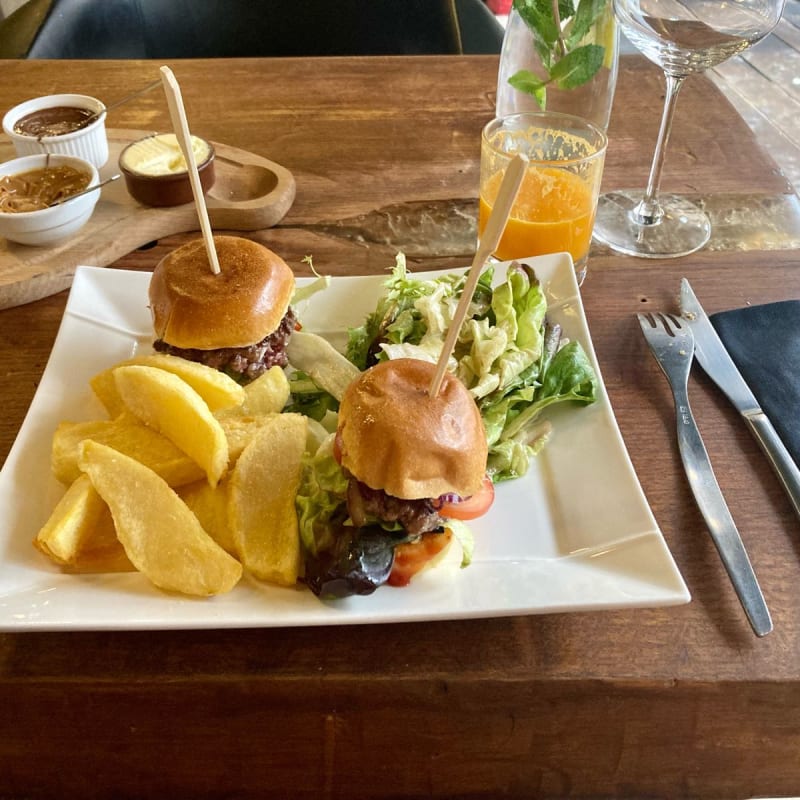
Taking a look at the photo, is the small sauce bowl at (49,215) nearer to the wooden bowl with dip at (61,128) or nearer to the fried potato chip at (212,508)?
the wooden bowl with dip at (61,128)

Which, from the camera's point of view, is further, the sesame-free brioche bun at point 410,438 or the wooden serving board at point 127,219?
the wooden serving board at point 127,219

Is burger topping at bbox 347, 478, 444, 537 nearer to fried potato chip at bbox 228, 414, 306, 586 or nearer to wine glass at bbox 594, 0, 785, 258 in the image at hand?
fried potato chip at bbox 228, 414, 306, 586

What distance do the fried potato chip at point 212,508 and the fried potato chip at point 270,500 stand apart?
26mm

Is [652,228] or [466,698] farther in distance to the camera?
[652,228]

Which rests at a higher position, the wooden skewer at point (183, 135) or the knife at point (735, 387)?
the wooden skewer at point (183, 135)

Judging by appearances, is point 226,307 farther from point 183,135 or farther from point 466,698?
point 466,698

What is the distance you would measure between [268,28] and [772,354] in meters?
2.67

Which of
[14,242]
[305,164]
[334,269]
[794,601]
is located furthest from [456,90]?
[794,601]

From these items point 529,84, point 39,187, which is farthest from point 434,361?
point 39,187

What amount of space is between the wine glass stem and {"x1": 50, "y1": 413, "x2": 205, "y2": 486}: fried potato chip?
4.67 ft

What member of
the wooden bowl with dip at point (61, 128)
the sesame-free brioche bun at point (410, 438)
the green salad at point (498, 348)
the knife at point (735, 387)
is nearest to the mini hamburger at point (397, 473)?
the sesame-free brioche bun at point (410, 438)

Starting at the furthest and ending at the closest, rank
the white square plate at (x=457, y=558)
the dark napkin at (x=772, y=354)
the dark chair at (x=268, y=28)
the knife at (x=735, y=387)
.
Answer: the dark chair at (x=268, y=28) < the dark napkin at (x=772, y=354) < the knife at (x=735, y=387) < the white square plate at (x=457, y=558)

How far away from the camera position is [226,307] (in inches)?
59.2

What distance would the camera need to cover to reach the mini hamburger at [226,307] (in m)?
1.50
